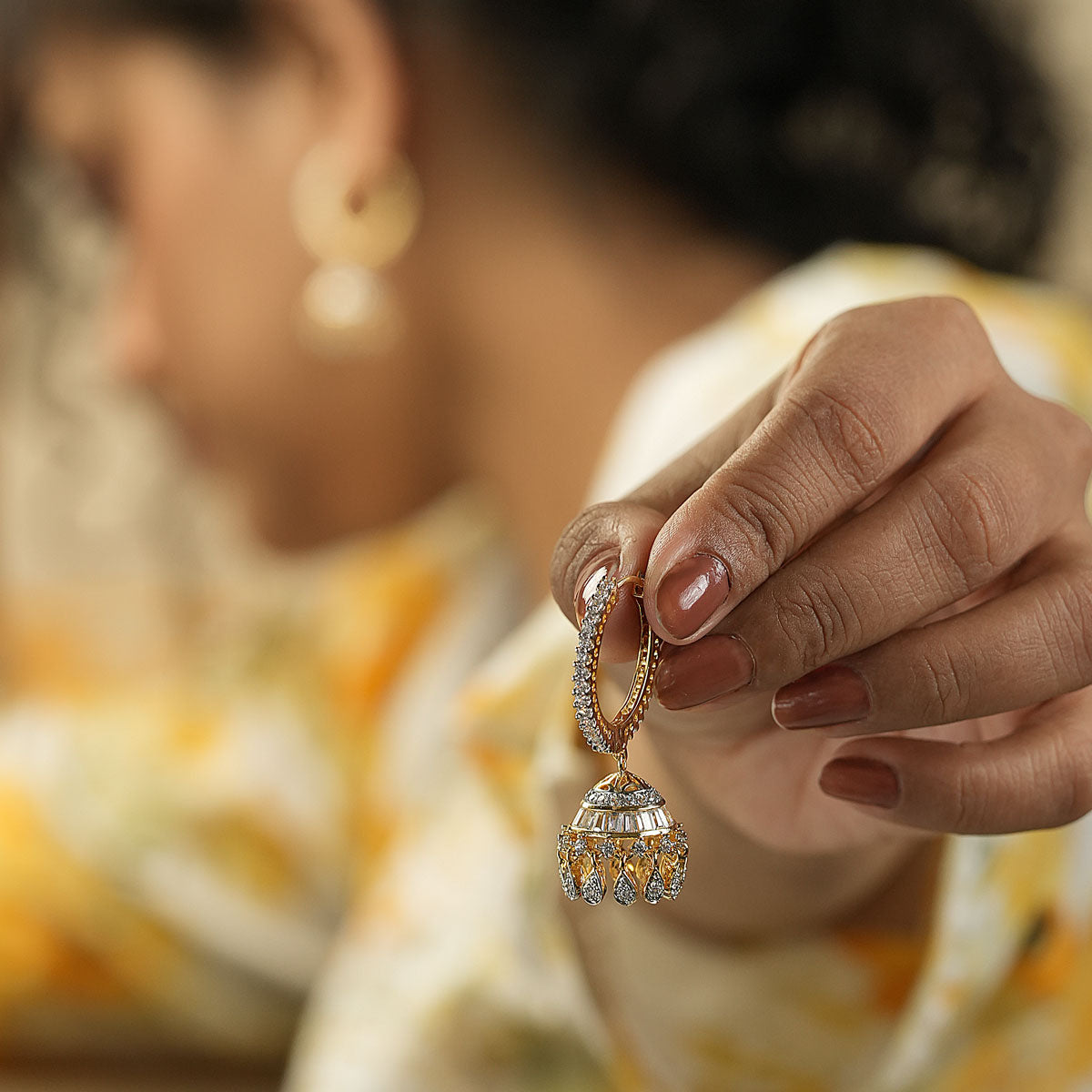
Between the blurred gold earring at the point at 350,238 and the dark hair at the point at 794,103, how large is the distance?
0.08 meters

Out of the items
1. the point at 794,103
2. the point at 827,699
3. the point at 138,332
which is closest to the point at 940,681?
the point at 827,699

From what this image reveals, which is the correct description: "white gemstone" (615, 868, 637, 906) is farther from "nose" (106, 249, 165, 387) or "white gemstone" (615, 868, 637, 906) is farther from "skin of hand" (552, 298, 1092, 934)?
"nose" (106, 249, 165, 387)

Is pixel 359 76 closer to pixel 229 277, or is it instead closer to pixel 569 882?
pixel 229 277

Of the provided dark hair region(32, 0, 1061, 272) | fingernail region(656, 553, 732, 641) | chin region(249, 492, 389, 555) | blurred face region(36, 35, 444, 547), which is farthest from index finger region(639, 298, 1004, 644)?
chin region(249, 492, 389, 555)

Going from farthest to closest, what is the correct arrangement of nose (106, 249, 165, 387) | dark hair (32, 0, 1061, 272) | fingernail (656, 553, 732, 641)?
nose (106, 249, 165, 387), dark hair (32, 0, 1061, 272), fingernail (656, 553, 732, 641)

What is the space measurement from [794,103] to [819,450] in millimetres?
474

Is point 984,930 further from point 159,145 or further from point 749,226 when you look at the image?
point 159,145

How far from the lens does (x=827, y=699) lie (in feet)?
0.68

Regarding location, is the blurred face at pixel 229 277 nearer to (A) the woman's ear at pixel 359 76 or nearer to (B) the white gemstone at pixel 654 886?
(A) the woman's ear at pixel 359 76

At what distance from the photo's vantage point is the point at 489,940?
46 cm

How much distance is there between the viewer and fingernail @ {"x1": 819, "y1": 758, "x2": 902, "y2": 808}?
220 mm

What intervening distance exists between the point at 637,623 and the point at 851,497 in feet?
0.14

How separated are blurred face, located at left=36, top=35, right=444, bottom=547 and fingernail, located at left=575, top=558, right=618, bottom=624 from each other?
50cm

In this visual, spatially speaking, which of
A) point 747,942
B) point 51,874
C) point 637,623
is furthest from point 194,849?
point 637,623
